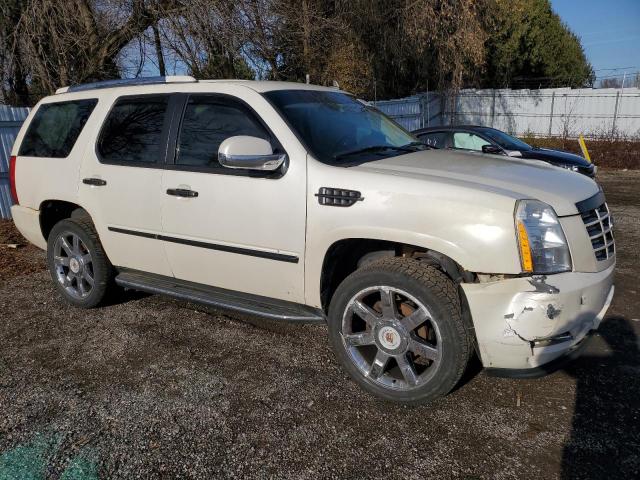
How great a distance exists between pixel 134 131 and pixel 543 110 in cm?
2334

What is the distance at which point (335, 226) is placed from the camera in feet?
10.2

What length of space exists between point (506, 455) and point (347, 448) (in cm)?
79

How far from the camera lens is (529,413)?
2963 mm

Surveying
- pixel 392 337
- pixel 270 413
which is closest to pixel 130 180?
pixel 270 413

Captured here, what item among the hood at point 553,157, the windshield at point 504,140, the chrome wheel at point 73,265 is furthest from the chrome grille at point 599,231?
the windshield at point 504,140

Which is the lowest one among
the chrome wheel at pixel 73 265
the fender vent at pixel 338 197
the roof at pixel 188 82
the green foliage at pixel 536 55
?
the chrome wheel at pixel 73 265

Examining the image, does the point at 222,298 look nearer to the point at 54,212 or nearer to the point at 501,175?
the point at 501,175

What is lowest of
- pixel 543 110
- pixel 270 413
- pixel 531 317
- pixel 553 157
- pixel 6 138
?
pixel 270 413

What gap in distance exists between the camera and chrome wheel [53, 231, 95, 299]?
181 inches

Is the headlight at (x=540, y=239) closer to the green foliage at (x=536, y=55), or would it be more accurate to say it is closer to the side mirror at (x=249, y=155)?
the side mirror at (x=249, y=155)

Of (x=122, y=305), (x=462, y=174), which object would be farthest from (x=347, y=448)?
(x=122, y=305)

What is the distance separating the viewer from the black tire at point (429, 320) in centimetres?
282

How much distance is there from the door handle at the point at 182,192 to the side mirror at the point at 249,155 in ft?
1.73

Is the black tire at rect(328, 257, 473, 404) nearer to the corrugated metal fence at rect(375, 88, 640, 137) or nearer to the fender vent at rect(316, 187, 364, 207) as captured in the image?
the fender vent at rect(316, 187, 364, 207)
